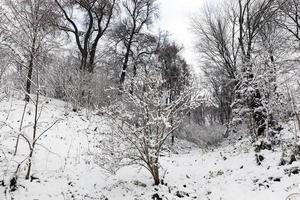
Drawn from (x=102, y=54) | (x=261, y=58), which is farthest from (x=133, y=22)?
(x=261, y=58)

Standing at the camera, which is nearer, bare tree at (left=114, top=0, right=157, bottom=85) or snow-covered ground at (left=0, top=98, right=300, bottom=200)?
snow-covered ground at (left=0, top=98, right=300, bottom=200)

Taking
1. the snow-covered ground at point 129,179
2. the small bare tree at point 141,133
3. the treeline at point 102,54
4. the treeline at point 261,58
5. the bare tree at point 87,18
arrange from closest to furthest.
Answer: the snow-covered ground at point 129,179 → the small bare tree at point 141,133 → the treeline at point 261,58 → the treeline at point 102,54 → the bare tree at point 87,18

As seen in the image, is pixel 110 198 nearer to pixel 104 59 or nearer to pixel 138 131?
pixel 138 131

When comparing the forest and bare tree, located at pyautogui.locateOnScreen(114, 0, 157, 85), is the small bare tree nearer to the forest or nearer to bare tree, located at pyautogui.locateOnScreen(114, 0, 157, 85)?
the forest

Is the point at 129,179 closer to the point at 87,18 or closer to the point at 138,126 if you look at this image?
the point at 138,126

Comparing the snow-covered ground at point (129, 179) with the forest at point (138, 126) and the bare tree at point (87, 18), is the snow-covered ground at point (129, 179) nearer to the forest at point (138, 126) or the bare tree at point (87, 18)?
the forest at point (138, 126)

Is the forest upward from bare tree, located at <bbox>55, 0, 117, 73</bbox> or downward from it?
downward

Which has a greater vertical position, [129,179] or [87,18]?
[87,18]

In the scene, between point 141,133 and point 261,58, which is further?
point 261,58

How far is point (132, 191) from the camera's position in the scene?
7.23 m

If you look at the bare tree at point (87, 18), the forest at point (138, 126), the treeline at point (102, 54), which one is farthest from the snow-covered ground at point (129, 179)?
the bare tree at point (87, 18)

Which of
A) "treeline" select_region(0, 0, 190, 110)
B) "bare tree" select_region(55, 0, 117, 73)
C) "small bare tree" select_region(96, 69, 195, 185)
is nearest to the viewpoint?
"small bare tree" select_region(96, 69, 195, 185)

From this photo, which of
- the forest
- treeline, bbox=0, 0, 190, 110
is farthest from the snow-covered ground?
treeline, bbox=0, 0, 190, 110

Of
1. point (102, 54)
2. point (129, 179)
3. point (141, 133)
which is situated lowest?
point (129, 179)
